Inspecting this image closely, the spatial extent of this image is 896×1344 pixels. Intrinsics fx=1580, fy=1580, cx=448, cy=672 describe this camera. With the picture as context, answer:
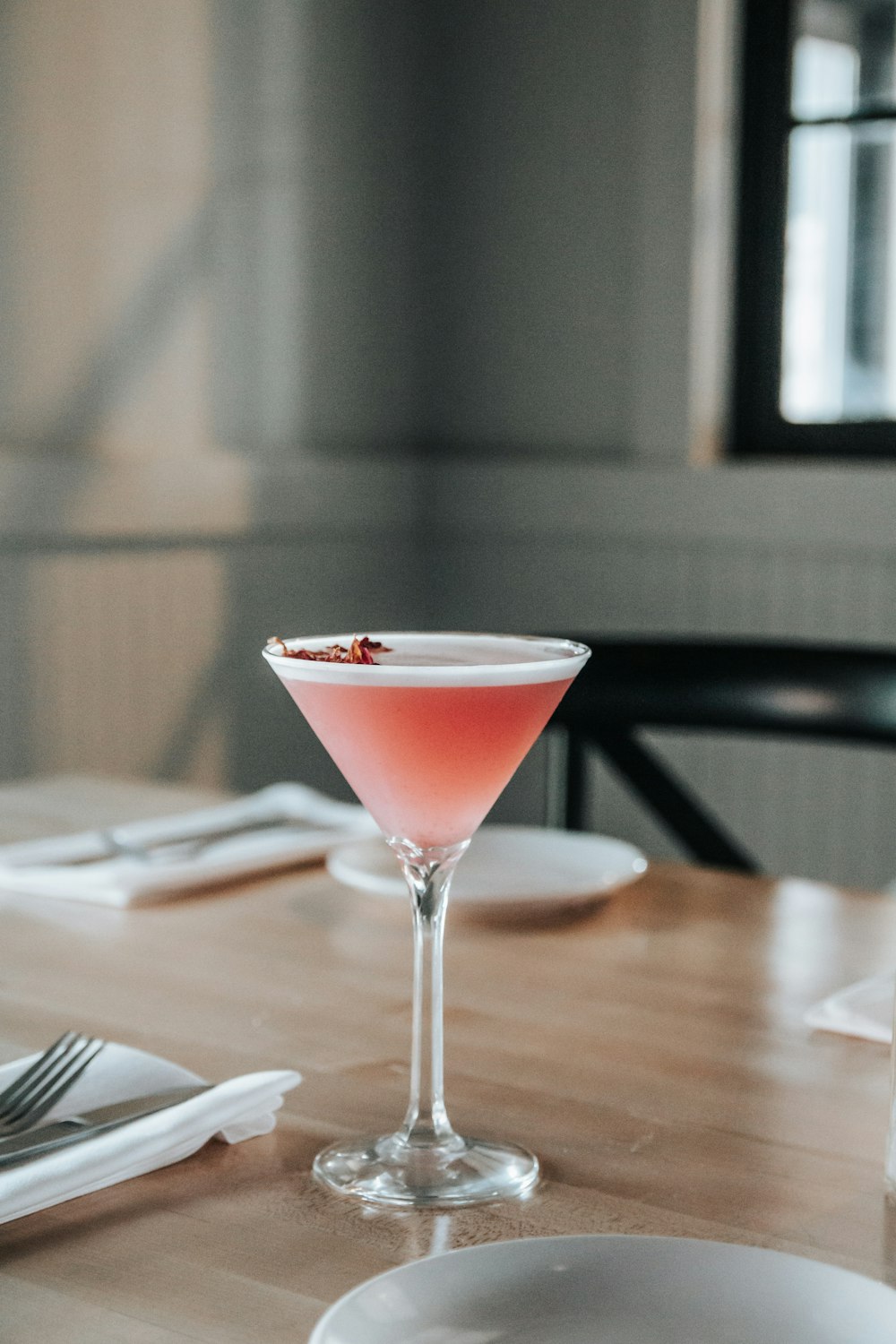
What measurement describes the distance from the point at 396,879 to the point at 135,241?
203cm

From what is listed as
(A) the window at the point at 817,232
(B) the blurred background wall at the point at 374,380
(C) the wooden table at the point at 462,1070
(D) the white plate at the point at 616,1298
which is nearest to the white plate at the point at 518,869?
(C) the wooden table at the point at 462,1070

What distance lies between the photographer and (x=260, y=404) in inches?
118

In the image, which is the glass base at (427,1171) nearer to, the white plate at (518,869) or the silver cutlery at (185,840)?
the white plate at (518,869)

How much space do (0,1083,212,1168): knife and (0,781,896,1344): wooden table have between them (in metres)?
0.02

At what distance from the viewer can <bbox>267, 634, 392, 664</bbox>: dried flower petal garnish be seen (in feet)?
1.66

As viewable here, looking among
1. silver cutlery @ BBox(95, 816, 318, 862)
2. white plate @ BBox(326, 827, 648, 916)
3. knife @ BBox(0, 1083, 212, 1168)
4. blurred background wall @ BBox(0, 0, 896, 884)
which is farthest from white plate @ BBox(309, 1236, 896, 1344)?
blurred background wall @ BBox(0, 0, 896, 884)

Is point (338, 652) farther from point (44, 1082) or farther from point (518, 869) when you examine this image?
point (518, 869)

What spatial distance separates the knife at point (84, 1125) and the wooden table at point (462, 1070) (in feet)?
0.07

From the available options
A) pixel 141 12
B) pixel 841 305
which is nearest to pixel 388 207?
pixel 141 12

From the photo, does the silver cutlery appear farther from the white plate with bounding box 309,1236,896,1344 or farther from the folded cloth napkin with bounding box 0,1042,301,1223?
the white plate with bounding box 309,1236,896,1344

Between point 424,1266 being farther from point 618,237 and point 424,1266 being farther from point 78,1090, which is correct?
point 618,237

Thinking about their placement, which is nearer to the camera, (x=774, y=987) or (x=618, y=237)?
(x=774, y=987)

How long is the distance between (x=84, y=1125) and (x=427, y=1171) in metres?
0.12

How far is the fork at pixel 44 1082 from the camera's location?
549mm
